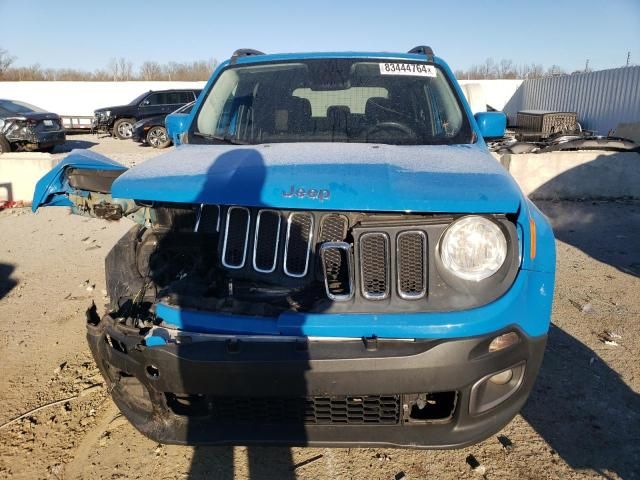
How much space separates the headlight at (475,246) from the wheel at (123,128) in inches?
736

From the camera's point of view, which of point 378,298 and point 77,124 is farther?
point 77,124

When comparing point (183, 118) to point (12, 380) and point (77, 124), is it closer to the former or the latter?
point (12, 380)

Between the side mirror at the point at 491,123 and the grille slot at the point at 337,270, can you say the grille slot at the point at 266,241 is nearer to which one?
the grille slot at the point at 337,270

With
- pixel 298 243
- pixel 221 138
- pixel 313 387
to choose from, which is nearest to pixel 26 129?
pixel 221 138

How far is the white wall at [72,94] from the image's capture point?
26.4 m

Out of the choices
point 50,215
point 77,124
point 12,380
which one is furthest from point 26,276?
point 77,124

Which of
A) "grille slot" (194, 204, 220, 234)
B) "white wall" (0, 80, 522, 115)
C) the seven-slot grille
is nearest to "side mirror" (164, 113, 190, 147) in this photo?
"grille slot" (194, 204, 220, 234)

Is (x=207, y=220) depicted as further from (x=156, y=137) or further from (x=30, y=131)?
(x=156, y=137)

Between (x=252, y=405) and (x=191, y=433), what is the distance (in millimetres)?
295

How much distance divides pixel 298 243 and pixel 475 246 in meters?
0.77

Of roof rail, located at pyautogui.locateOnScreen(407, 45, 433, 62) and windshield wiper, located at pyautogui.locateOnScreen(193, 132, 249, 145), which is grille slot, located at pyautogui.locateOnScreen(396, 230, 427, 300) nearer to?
windshield wiper, located at pyautogui.locateOnScreen(193, 132, 249, 145)

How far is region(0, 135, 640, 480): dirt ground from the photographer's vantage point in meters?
2.37

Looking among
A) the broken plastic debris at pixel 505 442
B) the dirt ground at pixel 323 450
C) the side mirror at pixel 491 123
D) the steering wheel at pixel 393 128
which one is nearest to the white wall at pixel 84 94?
the dirt ground at pixel 323 450

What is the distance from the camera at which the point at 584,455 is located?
95.6 inches
